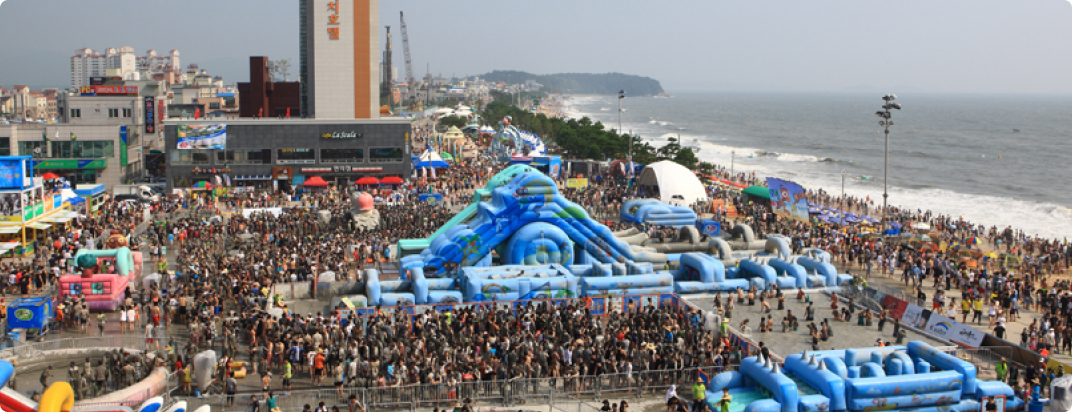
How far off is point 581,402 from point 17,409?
11.6m

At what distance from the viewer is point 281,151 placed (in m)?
58.2

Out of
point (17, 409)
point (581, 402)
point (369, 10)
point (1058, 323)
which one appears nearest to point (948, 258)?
point (1058, 323)

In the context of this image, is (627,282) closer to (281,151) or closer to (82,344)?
(82,344)

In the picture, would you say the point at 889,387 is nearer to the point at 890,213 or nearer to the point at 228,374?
the point at 228,374

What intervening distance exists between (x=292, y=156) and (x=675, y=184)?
82.0 ft

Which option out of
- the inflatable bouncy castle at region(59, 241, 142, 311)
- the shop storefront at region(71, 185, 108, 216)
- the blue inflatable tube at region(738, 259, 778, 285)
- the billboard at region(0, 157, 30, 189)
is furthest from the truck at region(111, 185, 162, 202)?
the blue inflatable tube at region(738, 259, 778, 285)

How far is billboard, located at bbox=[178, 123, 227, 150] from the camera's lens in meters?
56.6

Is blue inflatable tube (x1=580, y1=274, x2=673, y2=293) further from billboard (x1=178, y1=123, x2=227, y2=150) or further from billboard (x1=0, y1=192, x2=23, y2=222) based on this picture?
billboard (x1=178, y1=123, x2=227, y2=150)

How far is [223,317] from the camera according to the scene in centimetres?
2767

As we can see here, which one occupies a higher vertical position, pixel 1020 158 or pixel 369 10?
pixel 369 10

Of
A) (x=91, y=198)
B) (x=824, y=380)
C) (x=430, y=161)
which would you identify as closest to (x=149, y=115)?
(x=430, y=161)

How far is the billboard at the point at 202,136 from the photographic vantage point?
186ft

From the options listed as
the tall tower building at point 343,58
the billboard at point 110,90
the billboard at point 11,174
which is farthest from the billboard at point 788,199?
the billboard at point 110,90

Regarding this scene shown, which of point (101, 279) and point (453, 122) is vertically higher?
point (453, 122)
